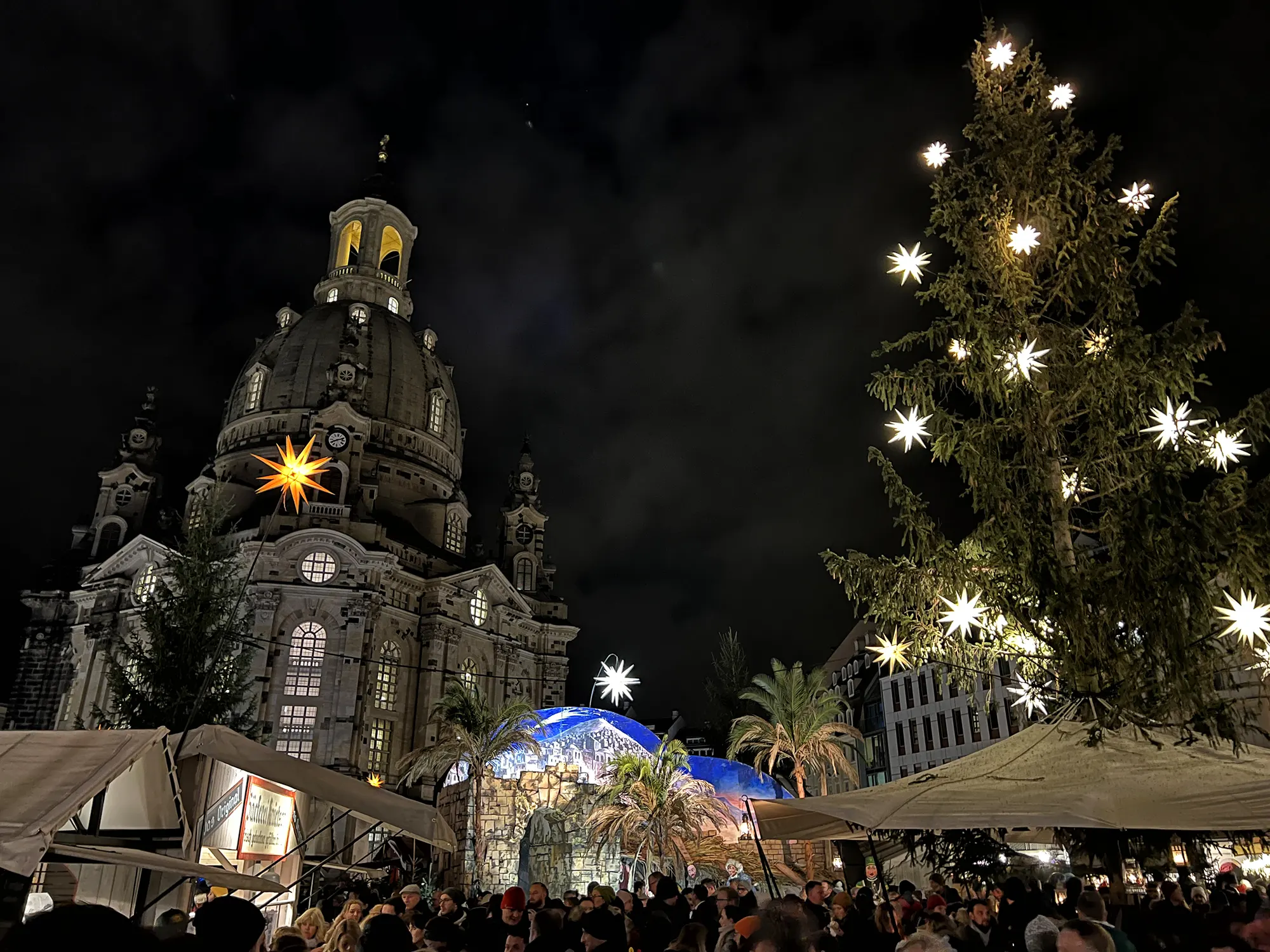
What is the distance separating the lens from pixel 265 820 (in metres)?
14.6

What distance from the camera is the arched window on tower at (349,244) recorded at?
3196 inches

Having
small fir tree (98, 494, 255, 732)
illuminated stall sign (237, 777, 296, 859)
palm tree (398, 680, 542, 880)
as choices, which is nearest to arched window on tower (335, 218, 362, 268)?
small fir tree (98, 494, 255, 732)

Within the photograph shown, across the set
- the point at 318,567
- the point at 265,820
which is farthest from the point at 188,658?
the point at 265,820

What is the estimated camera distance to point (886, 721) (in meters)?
68.7

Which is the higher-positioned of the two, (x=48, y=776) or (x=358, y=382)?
(x=358, y=382)

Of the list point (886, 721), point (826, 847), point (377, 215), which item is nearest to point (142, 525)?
point (377, 215)

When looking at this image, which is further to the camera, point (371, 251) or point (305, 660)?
point (371, 251)

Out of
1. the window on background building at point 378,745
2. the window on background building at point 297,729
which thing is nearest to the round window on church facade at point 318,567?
the window on background building at point 297,729

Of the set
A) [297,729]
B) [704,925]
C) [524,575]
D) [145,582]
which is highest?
[524,575]

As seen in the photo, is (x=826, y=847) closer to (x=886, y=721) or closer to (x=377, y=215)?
(x=886, y=721)

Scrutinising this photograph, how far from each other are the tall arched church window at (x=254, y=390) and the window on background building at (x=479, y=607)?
2265 centimetres

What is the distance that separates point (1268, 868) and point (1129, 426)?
23.9 metres

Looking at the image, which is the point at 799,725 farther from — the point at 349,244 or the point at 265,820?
the point at 349,244

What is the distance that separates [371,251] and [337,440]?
28369mm
